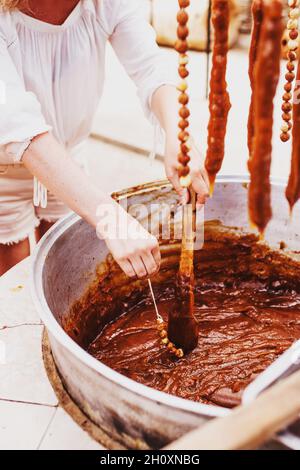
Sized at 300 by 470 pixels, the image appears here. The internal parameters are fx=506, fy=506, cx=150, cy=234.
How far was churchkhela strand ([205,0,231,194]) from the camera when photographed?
864 millimetres

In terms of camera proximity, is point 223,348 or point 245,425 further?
point 223,348

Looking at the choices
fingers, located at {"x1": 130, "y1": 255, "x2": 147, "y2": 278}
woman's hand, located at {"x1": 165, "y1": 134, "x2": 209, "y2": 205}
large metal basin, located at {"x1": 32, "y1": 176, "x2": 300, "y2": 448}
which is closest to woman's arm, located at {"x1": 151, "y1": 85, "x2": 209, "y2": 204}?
woman's hand, located at {"x1": 165, "y1": 134, "x2": 209, "y2": 205}

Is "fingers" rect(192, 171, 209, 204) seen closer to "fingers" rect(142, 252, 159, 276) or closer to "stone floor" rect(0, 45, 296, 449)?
"fingers" rect(142, 252, 159, 276)

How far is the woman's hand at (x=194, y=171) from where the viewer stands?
1406 mm

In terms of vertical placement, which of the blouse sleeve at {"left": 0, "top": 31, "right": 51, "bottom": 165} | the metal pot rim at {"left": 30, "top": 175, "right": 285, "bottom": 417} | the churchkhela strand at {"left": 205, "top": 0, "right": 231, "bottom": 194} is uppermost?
the churchkhela strand at {"left": 205, "top": 0, "right": 231, "bottom": 194}

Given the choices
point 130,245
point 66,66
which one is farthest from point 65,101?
point 130,245

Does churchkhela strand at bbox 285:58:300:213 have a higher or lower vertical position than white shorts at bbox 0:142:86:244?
higher

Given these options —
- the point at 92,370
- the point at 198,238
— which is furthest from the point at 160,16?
the point at 92,370

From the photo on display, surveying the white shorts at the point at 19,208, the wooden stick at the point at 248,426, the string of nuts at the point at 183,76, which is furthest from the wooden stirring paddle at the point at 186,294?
the white shorts at the point at 19,208

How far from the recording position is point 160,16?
6160 millimetres

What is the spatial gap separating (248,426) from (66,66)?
1259 mm

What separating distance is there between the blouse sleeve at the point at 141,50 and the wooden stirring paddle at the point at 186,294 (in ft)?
1.57

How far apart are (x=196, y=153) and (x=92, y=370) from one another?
0.73 metres
